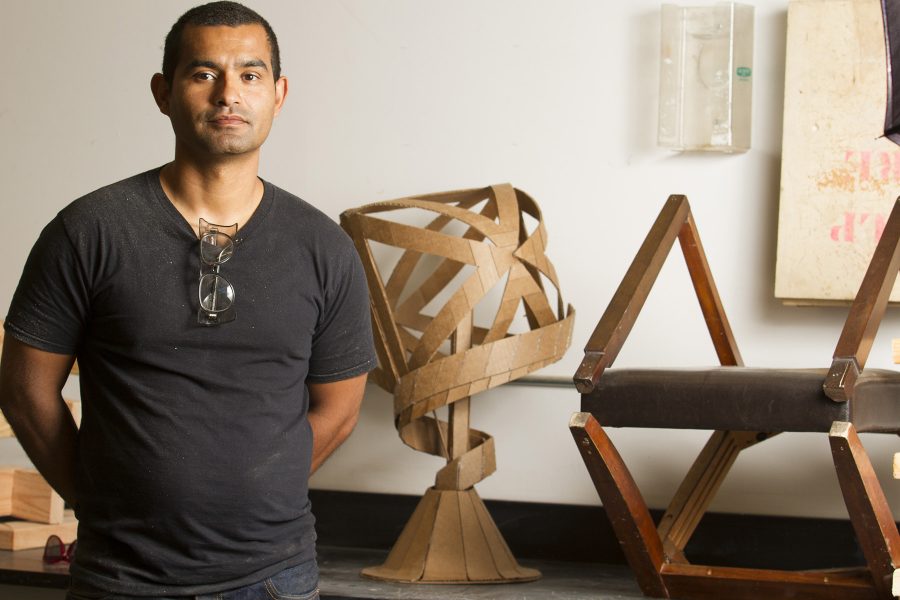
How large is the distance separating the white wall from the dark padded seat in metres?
0.60

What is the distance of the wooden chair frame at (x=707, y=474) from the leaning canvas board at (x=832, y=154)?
1.01 ft

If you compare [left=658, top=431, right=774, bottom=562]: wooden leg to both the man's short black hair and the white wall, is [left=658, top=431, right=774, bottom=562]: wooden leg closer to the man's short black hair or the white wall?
the white wall

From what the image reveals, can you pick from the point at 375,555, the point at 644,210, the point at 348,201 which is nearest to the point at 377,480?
the point at 375,555

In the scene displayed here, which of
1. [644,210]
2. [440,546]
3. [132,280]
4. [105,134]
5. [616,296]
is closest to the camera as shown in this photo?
[132,280]

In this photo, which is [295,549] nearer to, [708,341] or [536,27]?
[708,341]

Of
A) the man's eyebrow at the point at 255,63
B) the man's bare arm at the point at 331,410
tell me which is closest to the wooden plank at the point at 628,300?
the man's bare arm at the point at 331,410

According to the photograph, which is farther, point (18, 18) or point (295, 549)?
point (18, 18)

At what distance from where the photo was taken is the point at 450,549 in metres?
2.56

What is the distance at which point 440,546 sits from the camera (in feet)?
8.41

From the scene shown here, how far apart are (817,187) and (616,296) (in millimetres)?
707

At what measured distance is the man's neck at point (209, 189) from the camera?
1476 mm

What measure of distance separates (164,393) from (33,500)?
67.1 inches

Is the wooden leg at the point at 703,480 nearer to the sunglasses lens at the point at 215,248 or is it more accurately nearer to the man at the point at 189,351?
the man at the point at 189,351

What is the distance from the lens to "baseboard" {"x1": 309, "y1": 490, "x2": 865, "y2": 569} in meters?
2.79
